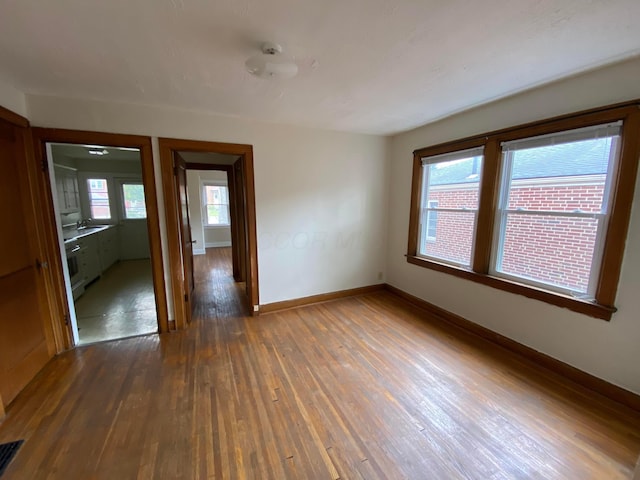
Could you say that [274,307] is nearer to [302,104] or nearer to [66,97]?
[302,104]

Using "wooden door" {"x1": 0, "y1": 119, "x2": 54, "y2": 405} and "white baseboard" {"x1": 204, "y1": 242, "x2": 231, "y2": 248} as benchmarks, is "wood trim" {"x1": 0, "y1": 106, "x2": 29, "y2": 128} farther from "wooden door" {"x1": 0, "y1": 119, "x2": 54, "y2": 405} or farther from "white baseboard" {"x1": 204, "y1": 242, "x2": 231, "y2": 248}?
"white baseboard" {"x1": 204, "y1": 242, "x2": 231, "y2": 248}

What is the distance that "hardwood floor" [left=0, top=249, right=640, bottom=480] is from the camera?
1451mm

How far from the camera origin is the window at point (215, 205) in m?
7.65

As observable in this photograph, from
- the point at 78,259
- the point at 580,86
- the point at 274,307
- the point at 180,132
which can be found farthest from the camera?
the point at 78,259

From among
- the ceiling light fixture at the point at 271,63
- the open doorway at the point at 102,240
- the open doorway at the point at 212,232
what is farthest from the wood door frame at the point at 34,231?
the ceiling light fixture at the point at 271,63

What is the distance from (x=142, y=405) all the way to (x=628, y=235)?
12.0ft

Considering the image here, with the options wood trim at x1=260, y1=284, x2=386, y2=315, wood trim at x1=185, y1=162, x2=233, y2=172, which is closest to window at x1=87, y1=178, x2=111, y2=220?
wood trim at x1=185, y1=162, x2=233, y2=172

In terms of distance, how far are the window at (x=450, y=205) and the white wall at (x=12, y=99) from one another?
13.3ft

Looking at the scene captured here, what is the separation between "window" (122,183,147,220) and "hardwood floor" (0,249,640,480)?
14.8 feet

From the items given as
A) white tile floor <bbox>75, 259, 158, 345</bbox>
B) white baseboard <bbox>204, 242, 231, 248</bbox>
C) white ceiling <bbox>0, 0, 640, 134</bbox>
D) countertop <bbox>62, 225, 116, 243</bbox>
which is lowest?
white tile floor <bbox>75, 259, 158, 345</bbox>

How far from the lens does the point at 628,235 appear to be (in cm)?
181

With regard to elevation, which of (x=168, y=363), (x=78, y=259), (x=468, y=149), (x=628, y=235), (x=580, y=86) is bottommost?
(x=168, y=363)

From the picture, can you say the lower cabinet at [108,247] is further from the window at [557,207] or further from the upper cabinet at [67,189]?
the window at [557,207]

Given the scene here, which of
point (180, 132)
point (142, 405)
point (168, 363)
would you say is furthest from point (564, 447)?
point (180, 132)
